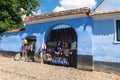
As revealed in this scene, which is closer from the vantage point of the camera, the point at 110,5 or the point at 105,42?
the point at 110,5

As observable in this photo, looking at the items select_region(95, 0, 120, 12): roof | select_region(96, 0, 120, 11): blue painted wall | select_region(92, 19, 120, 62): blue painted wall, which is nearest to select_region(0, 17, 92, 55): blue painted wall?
select_region(92, 19, 120, 62): blue painted wall

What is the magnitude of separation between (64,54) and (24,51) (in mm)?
4539

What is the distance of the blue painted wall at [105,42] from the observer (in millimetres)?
12997

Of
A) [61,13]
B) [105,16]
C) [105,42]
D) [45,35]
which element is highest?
[61,13]

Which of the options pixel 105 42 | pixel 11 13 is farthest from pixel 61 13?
pixel 11 13

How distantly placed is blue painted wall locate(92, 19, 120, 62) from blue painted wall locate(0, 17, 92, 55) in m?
0.39

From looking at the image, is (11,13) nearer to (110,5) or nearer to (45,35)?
(45,35)

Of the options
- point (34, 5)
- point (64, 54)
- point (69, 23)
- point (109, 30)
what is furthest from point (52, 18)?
point (34, 5)

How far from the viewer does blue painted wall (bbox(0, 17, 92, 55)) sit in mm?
14156

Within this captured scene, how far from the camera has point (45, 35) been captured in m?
17.1

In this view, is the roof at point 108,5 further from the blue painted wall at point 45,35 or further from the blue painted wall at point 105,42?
the blue painted wall at point 45,35

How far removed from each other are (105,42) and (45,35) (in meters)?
5.27

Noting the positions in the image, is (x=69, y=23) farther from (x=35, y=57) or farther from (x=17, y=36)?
(x=17, y=36)

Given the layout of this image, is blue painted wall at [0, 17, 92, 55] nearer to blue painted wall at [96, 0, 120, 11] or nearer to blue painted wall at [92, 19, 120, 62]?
blue painted wall at [92, 19, 120, 62]
